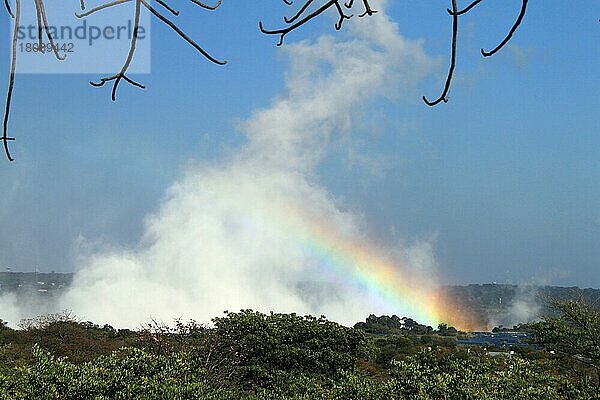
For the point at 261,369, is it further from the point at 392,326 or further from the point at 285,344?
the point at 392,326

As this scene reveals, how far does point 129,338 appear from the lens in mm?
19250

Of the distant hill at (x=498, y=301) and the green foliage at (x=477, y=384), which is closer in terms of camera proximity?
the green foliage at (x=477, y=384)

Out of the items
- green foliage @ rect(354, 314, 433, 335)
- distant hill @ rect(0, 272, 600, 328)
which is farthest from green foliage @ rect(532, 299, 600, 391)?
distant hill @ rect(0, 272, 600, 328)

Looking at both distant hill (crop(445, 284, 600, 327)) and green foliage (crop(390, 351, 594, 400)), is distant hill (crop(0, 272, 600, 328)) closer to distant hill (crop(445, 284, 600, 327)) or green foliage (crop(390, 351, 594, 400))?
distant hill (crop(445, 284, 600, 327))

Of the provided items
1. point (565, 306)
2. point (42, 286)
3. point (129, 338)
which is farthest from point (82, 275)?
point (565, 306)

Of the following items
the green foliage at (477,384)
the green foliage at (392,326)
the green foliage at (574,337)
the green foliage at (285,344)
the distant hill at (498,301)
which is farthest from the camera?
the distant hill at (498,301)

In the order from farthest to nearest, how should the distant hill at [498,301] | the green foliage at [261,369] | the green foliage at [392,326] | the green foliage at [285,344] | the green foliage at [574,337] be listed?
the distant hill at [498,301] → the green foliage at [392,326] → the green foliage at [285,344] → the green foliage at [574,337] → the green foliage at [261,369]

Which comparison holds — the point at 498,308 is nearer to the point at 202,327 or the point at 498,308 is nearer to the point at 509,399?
the point at 202,327

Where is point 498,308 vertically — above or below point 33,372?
above

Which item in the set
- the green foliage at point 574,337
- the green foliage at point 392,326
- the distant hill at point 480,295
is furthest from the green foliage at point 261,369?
the distant hill at point 480,295

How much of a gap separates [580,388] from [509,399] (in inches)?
73.8

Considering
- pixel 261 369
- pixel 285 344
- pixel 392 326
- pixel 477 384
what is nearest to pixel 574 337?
pixel 477 384

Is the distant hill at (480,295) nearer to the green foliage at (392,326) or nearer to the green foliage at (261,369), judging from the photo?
the green foliage at (392,326)

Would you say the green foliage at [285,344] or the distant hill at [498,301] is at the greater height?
the distant hill at [498,301]
